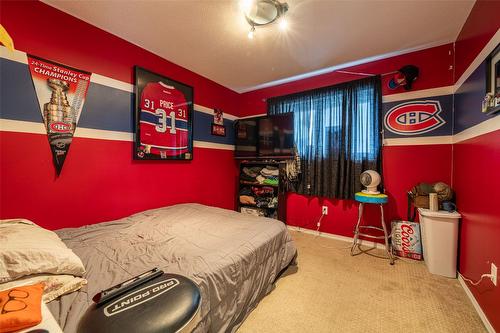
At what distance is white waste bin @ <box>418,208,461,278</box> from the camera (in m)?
2.00

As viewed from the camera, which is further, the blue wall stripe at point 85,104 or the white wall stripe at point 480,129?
the blue wall stripe at point 85,104

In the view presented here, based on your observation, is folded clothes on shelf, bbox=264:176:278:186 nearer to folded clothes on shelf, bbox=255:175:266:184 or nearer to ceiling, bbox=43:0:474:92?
folded clothes on shelf, bbox=255:175:266:184

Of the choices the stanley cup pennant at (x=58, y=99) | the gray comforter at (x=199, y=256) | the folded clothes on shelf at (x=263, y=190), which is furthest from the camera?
the folded clothes on shelf at (x=263, y=190)

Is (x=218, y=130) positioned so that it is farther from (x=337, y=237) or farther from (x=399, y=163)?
(x=399, y=163)

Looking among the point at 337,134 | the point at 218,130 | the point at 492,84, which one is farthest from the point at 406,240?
the point at 218,130

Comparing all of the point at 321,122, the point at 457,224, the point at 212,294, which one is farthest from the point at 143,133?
the point at 457,224

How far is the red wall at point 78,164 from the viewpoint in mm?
1673

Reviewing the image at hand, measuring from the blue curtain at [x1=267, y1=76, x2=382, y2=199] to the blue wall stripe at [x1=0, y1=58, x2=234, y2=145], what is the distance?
1823mm

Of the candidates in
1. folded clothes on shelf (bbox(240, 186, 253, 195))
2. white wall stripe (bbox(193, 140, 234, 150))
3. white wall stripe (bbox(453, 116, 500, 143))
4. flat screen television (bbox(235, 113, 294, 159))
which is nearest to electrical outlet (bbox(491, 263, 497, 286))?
white wall stripe (bbox(453, 116, 500, 143))

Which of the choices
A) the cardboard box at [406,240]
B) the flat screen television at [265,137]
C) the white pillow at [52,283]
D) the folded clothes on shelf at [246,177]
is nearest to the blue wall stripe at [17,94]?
the white pillow at [52,283]

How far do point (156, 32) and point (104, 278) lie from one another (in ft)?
7.84

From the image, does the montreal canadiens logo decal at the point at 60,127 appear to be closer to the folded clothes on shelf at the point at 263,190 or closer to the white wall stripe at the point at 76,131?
the white wall stripe at the point at 76,131

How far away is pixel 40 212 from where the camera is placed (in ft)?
5.83

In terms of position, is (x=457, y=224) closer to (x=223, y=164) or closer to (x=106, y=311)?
(x=106, y=311)
